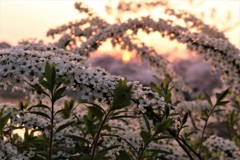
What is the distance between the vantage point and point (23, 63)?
4.73 metres

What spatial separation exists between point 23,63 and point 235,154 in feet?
12.6

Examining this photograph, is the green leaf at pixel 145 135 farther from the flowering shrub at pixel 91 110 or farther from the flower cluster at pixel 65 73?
the flower cluster at pixel 65 73

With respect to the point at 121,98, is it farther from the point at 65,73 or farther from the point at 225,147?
the point at 225,147

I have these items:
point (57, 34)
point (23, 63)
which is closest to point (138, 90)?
point (23, 63)

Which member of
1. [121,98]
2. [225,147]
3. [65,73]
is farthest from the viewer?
[225,147]

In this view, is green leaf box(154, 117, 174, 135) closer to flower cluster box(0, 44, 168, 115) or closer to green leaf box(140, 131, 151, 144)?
green leaf box(140, 131, 151, 144)

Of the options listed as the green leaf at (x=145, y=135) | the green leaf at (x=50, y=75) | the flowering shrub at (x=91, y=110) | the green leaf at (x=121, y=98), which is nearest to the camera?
the green leaf at (x=121, y=98)

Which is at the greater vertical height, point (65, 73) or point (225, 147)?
point (225, 147)

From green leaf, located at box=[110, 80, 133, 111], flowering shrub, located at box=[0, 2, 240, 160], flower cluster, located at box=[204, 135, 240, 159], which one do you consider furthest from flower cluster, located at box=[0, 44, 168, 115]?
flower cluster, located at box=[204, 135, 240, 159]

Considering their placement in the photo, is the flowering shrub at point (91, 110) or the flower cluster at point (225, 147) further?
the flower cluster at point (225, 147)

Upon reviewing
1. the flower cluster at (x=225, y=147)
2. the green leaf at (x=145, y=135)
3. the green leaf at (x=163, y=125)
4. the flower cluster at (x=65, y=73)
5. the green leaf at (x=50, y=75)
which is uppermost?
the flower cluster at (x=225, y=147)

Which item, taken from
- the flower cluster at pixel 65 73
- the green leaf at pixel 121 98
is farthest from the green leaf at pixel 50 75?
the green leaf at pixel 121 98

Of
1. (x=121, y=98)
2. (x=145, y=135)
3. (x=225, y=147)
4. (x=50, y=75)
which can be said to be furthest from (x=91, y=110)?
(x=225, y=147)

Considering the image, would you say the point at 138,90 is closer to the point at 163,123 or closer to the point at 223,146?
the point at 163,123
